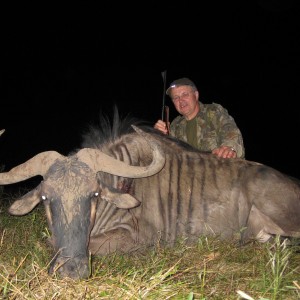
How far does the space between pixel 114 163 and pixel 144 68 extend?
174 ft

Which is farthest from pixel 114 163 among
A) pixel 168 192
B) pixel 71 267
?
pixel 71 267

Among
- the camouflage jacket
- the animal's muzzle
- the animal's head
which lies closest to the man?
the camouflage jacket

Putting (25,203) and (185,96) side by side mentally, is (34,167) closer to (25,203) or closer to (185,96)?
(25,203)

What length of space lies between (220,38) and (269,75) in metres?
13.9

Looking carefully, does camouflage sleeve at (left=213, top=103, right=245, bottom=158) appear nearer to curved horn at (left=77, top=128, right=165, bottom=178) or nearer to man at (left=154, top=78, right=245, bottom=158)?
man at (left=154, top=78, right=245, bottom=158)

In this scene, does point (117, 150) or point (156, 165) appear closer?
point (156, 165)

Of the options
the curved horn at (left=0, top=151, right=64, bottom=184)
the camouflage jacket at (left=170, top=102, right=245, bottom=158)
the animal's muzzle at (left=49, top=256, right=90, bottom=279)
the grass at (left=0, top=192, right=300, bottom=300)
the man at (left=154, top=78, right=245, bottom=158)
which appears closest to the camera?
the grass at (left=0, top=192, right=300, bottom=300)

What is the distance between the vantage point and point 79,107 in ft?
106

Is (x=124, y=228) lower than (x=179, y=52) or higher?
lower

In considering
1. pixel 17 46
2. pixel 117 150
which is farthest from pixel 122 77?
pixel 117 150

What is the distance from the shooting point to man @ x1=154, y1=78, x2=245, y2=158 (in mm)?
4645

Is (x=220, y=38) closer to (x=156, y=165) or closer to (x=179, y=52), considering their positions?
(x=179, y=52)

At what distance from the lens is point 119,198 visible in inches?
120

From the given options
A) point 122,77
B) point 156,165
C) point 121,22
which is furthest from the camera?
point 121,22
